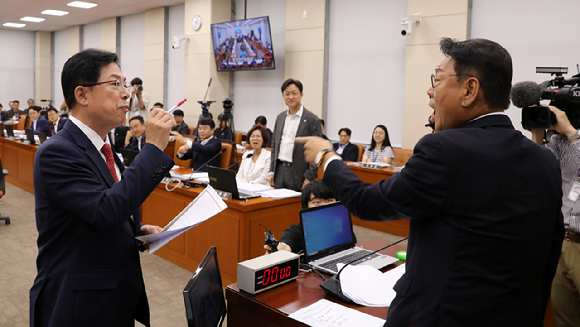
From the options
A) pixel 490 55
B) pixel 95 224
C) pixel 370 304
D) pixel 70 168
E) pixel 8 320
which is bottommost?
pixel 8 320

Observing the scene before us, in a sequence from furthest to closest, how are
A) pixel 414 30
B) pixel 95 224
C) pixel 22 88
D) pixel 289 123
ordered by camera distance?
pixel 22 88 → pixel 414 30 → pixel 289 123 → pixel 95 224

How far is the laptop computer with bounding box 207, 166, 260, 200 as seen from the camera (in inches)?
124

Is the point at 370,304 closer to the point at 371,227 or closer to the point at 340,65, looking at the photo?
the point at 371,227

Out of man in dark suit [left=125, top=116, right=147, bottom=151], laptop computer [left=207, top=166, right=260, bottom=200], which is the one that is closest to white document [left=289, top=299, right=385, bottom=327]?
laptop computer [left=207, top=166, right=260, bottom=200]

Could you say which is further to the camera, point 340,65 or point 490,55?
point 340,65

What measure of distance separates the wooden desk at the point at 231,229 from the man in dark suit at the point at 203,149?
85cm

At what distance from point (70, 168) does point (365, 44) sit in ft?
21.2

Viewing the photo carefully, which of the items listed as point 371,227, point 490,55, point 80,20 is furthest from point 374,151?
point 80,20

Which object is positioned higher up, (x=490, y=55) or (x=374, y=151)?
(x=490, y=55)

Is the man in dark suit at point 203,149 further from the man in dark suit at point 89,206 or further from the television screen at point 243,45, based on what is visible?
the television screen at point 243,45

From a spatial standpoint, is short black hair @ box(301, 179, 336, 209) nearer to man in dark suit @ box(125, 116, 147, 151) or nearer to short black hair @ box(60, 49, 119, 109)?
short black hair @ box(60, 49, 119, 109)

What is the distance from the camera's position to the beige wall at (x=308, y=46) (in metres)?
7.46

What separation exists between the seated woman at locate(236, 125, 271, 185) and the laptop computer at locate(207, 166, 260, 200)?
893 mm

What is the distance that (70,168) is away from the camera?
1.16 metres
